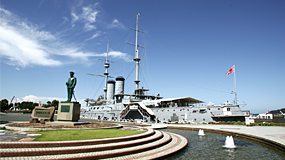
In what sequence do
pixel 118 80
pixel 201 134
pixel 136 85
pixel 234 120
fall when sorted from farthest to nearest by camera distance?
pixel 118 80
pixel 136 85
pixel 234 120
pixel 201 134

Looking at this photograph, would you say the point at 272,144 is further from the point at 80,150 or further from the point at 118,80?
the point at 118,80

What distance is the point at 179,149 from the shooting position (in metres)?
9.16

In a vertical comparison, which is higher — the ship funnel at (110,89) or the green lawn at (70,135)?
the ship funnel at (110,89)

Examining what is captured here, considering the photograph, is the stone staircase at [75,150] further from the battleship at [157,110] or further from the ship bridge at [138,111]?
the ship bridge at [138,111]

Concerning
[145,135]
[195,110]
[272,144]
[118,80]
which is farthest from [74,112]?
[118,80]

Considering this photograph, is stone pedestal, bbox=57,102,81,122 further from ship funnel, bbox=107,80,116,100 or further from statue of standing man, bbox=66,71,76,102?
ship funnel, bbox=107,80,116,100

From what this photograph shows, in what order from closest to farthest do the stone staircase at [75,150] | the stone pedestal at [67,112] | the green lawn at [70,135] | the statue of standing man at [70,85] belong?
the stone staircase at [75,150] → the green lawn at [70,135] → the stone pedestal at [67,112] → the statue of standing man at [70,85]

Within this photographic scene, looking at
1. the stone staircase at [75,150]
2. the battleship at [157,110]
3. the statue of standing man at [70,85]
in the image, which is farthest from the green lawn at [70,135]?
the battleship at [157,110]

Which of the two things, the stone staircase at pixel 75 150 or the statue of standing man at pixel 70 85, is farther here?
the statue of standing man at pixel 70 85

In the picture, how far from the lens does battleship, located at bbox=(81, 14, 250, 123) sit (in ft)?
91.8

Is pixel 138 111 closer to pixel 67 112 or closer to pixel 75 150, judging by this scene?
pixel 67 112

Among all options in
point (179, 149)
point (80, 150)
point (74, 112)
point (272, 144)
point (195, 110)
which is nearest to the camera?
point (80, 150)

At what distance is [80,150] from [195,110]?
26676 mm

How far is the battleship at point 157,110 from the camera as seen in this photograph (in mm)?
27973
